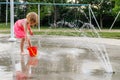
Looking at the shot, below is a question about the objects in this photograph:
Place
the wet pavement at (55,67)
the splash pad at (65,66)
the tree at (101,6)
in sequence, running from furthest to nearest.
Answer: the tree at (101,6) < the splash pad at (65,66) < the wet pavement at (55,67)

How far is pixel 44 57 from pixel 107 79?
142 inches

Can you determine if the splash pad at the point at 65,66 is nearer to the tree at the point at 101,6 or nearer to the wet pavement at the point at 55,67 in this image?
the wet pavement at the point at 55,67

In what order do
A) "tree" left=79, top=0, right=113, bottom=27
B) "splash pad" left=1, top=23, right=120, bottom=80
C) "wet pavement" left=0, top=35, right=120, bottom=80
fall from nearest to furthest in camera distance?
"wet pavement" left=0, top=35, right=120, bottom=80 < "splash pad" left=1, top=23, right=120, bottom=80 < "tree" left=79, top=0, right=113, bottom=27

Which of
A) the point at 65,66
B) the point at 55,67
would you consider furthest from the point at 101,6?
the point at 55,67

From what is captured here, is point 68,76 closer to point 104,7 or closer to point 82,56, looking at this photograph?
point 82,56

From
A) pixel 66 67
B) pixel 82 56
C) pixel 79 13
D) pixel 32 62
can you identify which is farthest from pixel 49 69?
pixel 79 13

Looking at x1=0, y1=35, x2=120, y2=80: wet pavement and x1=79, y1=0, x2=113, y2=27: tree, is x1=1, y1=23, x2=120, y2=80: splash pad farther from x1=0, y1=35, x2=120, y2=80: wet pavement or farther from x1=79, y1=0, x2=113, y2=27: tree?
x1=79, y1=0, x2=113, y2=27: tree

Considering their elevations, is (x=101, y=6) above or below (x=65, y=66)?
below

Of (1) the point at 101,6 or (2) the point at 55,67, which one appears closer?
(2) the point at 55,67

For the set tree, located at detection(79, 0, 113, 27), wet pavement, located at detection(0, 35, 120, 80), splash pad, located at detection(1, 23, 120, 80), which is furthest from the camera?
tree, located at detection(79, 0, 113, 27)

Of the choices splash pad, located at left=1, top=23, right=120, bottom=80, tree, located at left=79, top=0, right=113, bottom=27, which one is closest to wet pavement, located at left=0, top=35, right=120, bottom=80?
splash pad, located at left=1, top=23, right=120, bottom=80

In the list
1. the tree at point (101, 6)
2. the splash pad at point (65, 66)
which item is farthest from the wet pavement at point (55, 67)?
the tree at point (101, 6)

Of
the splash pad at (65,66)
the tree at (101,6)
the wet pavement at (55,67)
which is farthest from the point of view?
the tree at (101,6)

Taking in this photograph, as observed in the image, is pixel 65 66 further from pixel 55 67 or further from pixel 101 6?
pixel 101 6
